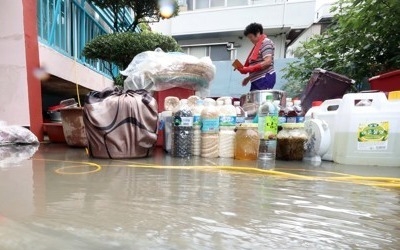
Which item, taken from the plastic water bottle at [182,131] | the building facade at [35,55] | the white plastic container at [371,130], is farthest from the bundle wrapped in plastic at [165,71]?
the white plastic container at [371,130]

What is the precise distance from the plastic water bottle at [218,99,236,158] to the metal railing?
233 cm

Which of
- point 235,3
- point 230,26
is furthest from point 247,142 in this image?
point 235,3

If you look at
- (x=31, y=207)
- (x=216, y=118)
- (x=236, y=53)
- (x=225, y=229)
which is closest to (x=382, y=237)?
(x=225, y=229)

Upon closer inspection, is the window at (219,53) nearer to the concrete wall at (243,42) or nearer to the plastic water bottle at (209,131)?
the concrete wall at (243,42)

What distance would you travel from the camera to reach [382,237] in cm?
55

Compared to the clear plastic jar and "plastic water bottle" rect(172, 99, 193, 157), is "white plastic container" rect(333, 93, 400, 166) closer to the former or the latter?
the clear plastic jar

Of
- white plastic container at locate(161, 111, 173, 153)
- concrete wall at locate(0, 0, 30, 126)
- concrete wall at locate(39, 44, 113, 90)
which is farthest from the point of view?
concrete wall at locate(39, 44, 113, 90)

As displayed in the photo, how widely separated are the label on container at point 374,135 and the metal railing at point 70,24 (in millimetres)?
3105

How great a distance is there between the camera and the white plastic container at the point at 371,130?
1.45 metres

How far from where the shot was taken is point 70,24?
3688mm

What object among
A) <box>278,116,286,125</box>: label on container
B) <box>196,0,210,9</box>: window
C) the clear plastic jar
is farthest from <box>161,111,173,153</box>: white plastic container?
<box>196,0,210,9</box>: window

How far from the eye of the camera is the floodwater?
521 mm

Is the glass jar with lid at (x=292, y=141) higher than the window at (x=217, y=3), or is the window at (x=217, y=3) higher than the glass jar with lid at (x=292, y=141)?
the window at (x=217, y=3)

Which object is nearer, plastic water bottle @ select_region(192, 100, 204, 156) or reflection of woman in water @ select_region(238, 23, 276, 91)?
plastic water bottle @ select_region(192, 100, 204, 156)
